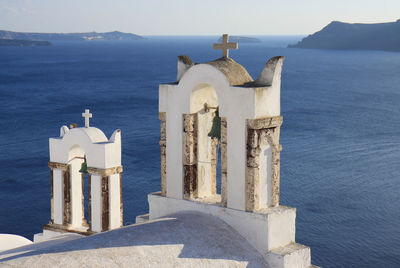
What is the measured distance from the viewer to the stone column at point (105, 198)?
40.6ft

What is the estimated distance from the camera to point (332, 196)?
43875 millimetres

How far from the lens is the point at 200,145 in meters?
11.4

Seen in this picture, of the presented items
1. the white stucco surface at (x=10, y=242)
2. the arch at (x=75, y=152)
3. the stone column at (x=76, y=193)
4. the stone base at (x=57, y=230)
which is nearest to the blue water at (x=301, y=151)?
the stone column at (x=76, y=193)

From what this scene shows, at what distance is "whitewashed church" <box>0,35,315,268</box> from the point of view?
30.6 ft

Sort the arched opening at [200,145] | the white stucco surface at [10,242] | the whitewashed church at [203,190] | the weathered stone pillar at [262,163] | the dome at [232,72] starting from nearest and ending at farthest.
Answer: the whitewashed church at [203,190], the weathered stone pillar at [262,163], the dome at [232,72], the arched opening at [200,145], the white stucco surface at [10,242]

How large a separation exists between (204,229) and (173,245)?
2.78 feet

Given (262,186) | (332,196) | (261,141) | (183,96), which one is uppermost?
(183,96)

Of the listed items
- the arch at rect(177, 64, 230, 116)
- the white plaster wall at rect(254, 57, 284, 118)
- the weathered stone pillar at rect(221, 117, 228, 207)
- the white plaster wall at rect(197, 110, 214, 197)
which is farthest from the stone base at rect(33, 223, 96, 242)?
the white plaster wall at rect(254, 57, 284, 118)

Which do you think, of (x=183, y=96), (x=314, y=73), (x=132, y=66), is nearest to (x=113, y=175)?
(x=183, y=96)

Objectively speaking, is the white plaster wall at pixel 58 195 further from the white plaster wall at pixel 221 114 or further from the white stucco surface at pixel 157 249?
the white plaster wall at pixel 221 114

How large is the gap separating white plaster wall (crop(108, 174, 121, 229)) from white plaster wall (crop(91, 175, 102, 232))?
8.6 inches

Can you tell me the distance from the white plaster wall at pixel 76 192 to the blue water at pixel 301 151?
22.2 metres

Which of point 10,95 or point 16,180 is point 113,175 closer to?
point 16,180

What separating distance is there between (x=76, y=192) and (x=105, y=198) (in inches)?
37.9
